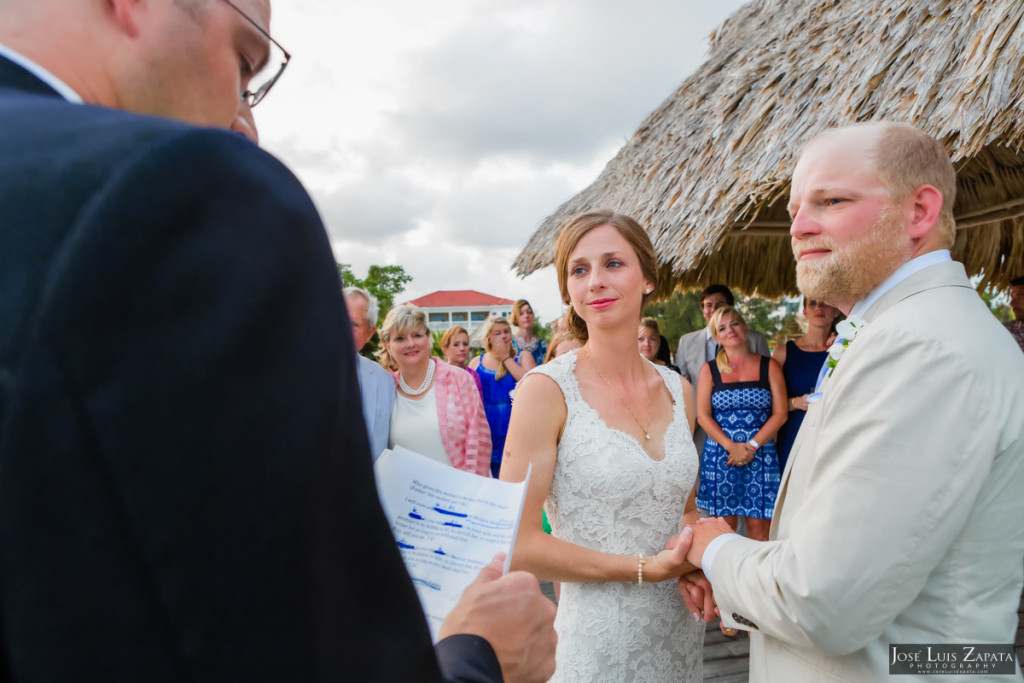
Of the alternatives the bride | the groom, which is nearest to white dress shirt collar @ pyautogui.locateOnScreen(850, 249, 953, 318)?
the groom

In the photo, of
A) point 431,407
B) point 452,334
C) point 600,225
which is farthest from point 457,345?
point 600,225

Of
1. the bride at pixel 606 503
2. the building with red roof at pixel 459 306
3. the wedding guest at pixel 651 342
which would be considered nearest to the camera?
the bride at pixel 606 503

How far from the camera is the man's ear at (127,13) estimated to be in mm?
611

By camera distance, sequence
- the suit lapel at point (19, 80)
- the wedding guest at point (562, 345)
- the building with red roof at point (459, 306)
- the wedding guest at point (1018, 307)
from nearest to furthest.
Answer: the suit lapel at point (19, 80) < the wedding guest at point (562, 345) < the wedding guest at point (1018, 307) < the building with red roof at point (459, 306)

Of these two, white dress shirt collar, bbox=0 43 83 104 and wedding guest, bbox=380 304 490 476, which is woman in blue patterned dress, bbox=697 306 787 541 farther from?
white dress shirt collar, bbox=0 43 83 104

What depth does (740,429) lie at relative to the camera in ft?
16.3

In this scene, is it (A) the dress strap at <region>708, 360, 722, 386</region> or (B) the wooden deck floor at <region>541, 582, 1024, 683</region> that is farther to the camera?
(A) the dress strap at <region>708, 360, 722, 386</region>

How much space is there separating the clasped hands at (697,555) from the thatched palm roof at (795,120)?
2.44 meters

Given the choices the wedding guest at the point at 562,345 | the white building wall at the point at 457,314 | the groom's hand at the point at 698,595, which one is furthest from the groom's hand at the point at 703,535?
the white building wall at the point at 457,314

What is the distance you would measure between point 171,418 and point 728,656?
436cm

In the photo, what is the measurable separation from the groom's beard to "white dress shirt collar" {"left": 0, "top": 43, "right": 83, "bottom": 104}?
1738mm

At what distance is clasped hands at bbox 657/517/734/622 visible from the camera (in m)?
1.77

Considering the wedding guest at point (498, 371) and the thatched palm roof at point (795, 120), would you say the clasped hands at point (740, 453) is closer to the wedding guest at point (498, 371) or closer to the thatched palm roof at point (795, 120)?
the thatched palm roof at point (795, 120)

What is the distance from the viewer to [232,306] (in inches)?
16.4
